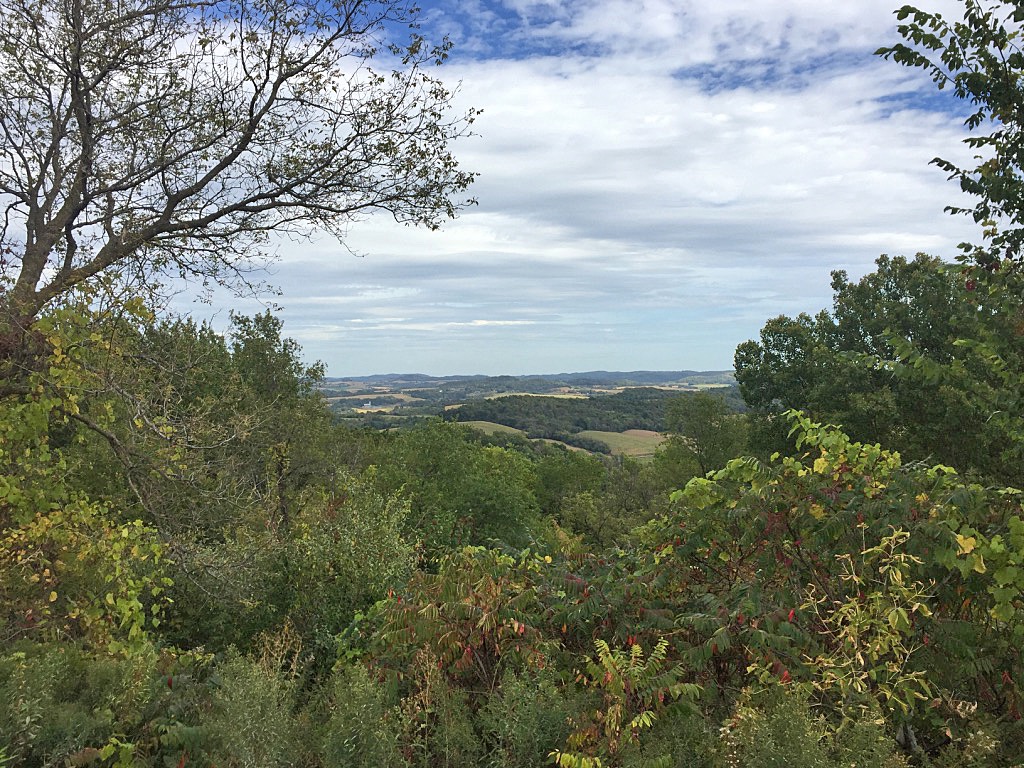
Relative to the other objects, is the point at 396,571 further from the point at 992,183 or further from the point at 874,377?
the point at 874,377

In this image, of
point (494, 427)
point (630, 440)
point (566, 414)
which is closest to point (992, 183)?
point (494, 427)

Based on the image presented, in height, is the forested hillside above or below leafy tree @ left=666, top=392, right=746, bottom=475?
above

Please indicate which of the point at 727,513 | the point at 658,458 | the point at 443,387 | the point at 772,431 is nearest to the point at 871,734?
the point at 727,513

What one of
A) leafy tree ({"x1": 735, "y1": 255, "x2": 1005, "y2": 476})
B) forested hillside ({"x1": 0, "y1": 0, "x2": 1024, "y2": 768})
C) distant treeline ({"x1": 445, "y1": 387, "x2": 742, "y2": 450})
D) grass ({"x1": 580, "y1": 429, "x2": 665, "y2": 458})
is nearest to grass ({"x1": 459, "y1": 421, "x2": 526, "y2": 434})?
distant treeline ({"x1": 445, "y1": 387, "x2": 742, "y2": 450})

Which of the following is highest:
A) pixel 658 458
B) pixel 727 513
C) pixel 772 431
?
pixel 727 513

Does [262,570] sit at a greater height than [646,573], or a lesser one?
lesser

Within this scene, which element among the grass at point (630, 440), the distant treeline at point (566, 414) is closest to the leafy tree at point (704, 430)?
the grass at point (630, 440)

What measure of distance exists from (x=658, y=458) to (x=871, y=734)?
39.6m

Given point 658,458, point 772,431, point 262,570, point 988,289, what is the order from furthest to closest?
point 658,458 → point 772,431 → point 262,570 → point 988,289

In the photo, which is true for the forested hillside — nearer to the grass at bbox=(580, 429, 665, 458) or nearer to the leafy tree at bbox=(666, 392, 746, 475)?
the leafy tree at bbox=(666, 392, 746, 475)

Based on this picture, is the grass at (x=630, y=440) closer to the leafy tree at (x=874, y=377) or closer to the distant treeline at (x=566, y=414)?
the distant treeline at (x=566, y=414)

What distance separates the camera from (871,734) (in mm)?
2840

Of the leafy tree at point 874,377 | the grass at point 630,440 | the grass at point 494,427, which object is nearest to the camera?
the leafy tree at point 874,377

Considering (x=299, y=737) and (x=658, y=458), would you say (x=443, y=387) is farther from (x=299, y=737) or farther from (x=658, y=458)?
(x=299, y=737)
